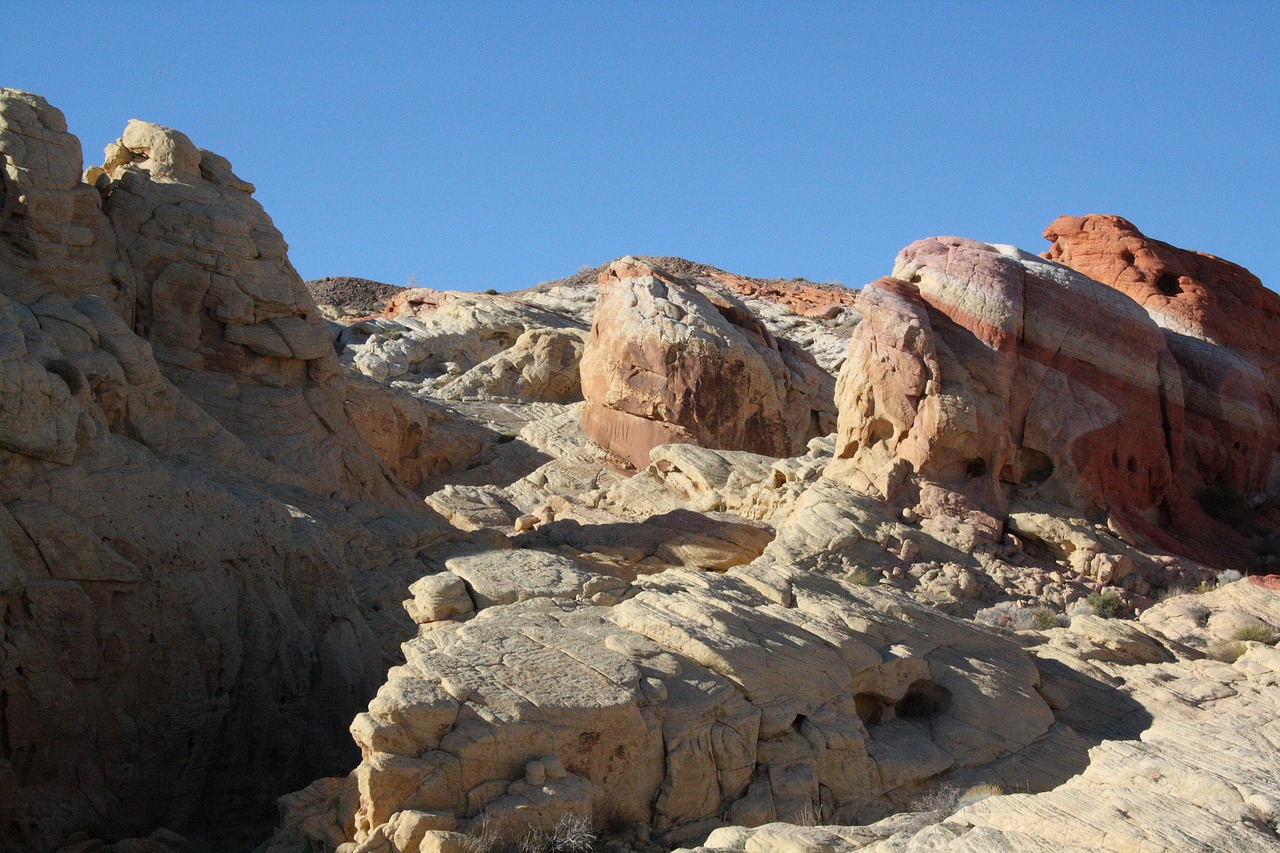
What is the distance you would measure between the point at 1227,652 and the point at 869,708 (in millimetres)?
4857

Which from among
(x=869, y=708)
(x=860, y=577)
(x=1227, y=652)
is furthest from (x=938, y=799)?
(x=860, y=577)

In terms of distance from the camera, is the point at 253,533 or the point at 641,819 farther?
the point at 253,533

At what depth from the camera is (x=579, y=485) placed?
78.9 feet

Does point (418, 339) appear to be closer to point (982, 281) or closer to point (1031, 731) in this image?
point (982, 281)

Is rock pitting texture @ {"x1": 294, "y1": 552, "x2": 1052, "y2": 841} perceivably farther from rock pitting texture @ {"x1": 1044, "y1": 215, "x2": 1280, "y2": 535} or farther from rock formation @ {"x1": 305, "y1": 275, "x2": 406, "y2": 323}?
rock formation @ {"x1": 305, "y1": 275, "x2": 406, "y2": 323}

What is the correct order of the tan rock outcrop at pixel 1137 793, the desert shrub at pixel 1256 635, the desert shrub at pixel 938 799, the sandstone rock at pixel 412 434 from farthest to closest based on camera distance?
1. the sandstone rock at pixel 412 434
2. the desert shrub at pixel 1256 635
3. the desert shrub at pixel 938 799
4. the tan rock outcrop at pixel 1137 793

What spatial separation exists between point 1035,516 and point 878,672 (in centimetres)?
661

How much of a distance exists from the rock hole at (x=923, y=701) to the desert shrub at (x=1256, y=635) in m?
4.57

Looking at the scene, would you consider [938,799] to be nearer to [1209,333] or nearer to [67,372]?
[67,372]

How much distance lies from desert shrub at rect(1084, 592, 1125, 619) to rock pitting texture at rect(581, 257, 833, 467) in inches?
375

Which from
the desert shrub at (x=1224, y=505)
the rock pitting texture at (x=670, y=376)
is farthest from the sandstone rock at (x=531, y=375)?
the desert shrub at (x=1224, y=505)

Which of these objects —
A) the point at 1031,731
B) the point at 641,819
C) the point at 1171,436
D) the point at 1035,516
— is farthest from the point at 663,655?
the point at 1171,436

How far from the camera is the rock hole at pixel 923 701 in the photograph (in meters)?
12.7

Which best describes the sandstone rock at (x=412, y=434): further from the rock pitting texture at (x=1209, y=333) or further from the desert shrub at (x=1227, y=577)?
the desert shrub at (x=1227, y=577)
